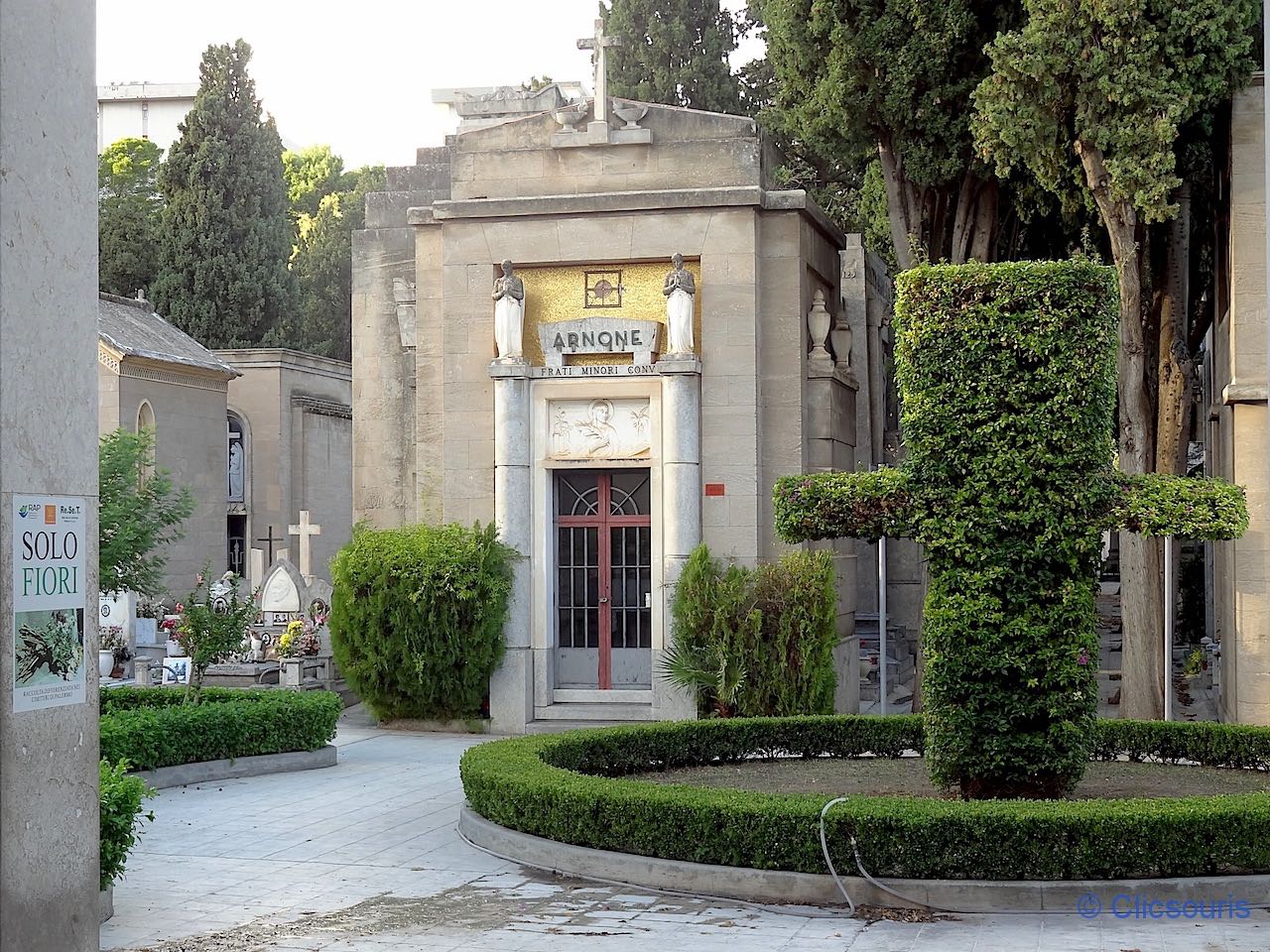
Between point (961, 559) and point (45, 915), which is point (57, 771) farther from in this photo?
point (961, 559)

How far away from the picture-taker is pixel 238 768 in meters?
15.3

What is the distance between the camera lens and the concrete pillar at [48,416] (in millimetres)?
7113

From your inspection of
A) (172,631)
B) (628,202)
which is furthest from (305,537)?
(628,202)

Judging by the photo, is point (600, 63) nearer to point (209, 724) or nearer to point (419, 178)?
point (419, 178)

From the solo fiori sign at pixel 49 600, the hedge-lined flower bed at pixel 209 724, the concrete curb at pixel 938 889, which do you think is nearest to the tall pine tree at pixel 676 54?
the hedge-lined flower bed at pixel 209 724

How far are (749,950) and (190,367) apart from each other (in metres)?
25.9

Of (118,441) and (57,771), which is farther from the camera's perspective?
(118,441)

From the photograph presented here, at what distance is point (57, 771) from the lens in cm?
739

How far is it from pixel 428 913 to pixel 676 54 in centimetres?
2447

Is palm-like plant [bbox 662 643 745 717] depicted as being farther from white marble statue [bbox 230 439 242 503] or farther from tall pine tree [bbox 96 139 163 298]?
tall pine tree [bbox 96 139 163 298]

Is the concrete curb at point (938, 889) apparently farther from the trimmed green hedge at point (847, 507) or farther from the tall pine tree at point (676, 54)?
the tall pine tree at point (676, 54)

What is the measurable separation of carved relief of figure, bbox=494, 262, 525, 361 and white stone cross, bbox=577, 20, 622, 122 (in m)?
2.29

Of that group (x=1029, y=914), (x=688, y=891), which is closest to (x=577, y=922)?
(x=688, y=891)

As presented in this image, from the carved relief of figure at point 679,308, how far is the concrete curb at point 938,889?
30.1 ft
